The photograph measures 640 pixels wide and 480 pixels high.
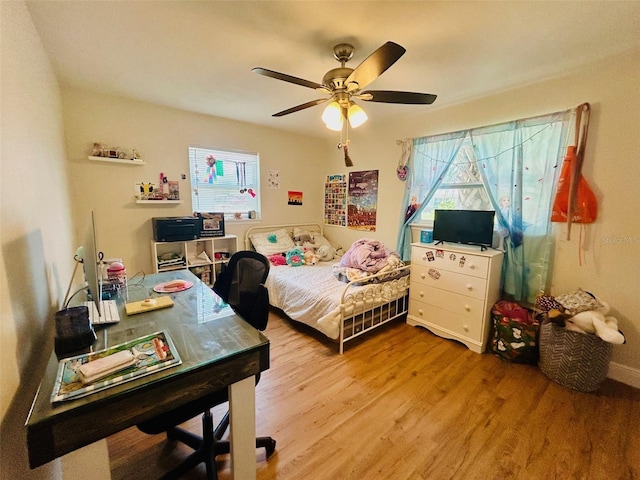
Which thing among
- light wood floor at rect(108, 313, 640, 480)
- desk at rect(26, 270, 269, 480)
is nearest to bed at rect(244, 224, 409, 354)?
light wood floor at rect(108, 313, 640, 480)

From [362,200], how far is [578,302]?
2.55 metres

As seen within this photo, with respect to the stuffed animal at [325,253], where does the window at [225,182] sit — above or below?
above

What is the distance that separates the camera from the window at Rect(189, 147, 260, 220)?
3416 millimetres

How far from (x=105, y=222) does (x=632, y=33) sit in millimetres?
4569

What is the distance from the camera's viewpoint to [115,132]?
9.27ft

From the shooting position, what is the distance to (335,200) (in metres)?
4.36

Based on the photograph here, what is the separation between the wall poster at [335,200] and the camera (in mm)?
4234

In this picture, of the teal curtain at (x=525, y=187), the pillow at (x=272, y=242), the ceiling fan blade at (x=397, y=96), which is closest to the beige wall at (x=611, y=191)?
the teal curtain at (x=525, y=187)

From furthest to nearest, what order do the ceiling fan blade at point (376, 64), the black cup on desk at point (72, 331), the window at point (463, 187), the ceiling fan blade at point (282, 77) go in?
the window at point (463, 187) < the ceiling fan blade at point (282, 77) < the ceiling fan blade at point (376, 64) < the black cup on desk at point (72, 331)

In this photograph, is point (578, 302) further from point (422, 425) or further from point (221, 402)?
point (221, 402)

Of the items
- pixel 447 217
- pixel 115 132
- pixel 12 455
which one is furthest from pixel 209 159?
pixel 12 455

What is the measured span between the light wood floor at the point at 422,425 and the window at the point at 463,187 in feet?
5.00

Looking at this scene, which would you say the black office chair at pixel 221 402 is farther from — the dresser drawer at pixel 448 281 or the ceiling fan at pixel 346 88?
the dresser drawer at pixel 448 281

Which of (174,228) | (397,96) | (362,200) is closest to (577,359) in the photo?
(397,96)
